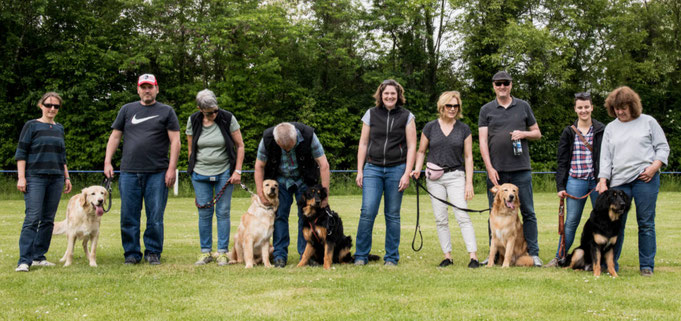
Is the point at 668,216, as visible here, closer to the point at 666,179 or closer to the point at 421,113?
the point at 666,179

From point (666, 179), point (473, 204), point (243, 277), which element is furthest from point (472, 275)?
point (666, 179)

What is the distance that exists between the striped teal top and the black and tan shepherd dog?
17.5 ft

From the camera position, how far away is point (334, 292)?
4676 millimetres

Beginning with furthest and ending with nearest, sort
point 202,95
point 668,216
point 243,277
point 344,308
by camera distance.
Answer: point 668,216 < point 202,95 < point 243,277 < point 344,308

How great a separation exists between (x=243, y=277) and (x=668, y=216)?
10.5m

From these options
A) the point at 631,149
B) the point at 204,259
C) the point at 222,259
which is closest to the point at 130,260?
the point at 204,259

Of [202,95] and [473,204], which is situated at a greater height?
[202,95]

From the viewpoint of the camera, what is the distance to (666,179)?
2202 cm

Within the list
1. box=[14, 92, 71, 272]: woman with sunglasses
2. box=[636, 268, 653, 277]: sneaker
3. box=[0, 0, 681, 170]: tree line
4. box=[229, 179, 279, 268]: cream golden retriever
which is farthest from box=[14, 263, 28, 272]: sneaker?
box=[0, 0, 681, 170]: tree line

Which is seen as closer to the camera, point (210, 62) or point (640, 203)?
point (640, 203)

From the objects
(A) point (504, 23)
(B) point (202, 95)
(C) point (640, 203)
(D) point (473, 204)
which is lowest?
(D) point (473, 204)

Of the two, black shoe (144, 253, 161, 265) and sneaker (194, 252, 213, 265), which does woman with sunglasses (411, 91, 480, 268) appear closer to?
sneaker (194, 252, 213, 265)

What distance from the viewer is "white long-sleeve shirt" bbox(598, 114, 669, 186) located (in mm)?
5332

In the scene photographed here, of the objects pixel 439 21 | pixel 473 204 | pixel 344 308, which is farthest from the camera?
pixel 439 21
